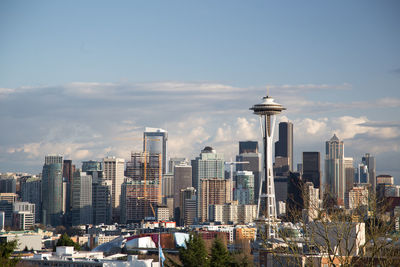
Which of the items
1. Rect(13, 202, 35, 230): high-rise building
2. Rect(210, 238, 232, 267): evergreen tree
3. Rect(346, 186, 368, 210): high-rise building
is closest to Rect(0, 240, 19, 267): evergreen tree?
Rect(210, 238, 232, 267): evergreen tree

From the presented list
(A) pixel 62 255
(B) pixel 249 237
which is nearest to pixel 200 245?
(A) pixel 62 255

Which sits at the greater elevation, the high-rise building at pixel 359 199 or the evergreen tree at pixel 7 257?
the high-rise building at pixel 359 199

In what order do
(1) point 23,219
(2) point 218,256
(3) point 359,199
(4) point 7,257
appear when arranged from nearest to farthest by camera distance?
(3) point 359,199, (4) point 7,257, (2) point 218,256, (1) point 23,219

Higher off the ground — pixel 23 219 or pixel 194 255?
pixel 194 255

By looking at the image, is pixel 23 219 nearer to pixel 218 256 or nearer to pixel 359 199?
pixel 218 256

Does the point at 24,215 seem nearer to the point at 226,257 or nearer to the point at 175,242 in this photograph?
the point at 175,242

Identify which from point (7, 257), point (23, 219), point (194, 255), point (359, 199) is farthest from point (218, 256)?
point (23, 219)

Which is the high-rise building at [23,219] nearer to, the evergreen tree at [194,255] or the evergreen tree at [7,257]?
the evergreen tree at [194,255]

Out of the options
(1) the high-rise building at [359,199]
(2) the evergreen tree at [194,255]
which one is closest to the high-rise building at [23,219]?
(2) the evergreen tree at [194,255]

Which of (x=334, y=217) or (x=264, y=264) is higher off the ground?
(x=334, y=217)

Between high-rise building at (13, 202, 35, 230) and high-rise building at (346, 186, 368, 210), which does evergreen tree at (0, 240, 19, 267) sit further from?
high-rise building at (13, 202, 35, 230)

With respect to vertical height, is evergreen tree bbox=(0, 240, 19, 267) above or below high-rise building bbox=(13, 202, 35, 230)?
above
